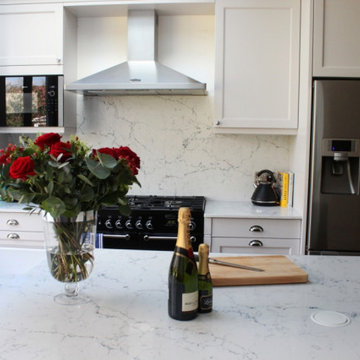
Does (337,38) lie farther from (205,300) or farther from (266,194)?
(205,300)

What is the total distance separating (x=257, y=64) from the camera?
3.08 m

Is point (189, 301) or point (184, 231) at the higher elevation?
point (184, 231)

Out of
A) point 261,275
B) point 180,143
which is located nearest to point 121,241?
point 180,143

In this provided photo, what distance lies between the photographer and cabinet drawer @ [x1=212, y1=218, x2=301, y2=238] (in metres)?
2.91

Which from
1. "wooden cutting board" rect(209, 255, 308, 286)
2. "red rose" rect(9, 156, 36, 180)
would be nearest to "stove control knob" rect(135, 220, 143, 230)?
"wooden cutting board" rect(209, 255, 308, 286)

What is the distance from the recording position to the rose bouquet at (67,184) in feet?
3.81

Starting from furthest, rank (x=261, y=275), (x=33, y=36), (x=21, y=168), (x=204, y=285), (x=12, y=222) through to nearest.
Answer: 1. (x=33, y=36)
2. (x=12, y=222)
3. (x=261, y=275)
4. (x=204, y=285)
5. (x=21, y=168)

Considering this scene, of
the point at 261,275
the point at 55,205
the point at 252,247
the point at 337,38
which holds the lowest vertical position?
the point at 252,247

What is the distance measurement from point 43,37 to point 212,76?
127 cm

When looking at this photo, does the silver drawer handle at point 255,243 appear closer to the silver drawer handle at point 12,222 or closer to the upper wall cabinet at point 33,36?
the silver drawer handle at point 12,222

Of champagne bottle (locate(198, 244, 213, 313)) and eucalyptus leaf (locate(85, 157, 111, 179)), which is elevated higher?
eucalyptus leaf (locate(85, 157, 111, 179))

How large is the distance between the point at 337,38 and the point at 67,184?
227 cm

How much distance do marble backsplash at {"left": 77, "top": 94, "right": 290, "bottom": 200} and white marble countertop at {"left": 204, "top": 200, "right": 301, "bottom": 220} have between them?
0.23 meters

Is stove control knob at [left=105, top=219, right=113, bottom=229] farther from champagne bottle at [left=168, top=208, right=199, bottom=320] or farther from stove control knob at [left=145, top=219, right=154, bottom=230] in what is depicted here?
champagne bottle at [left=168, top=208, right=199, bottom=320]
